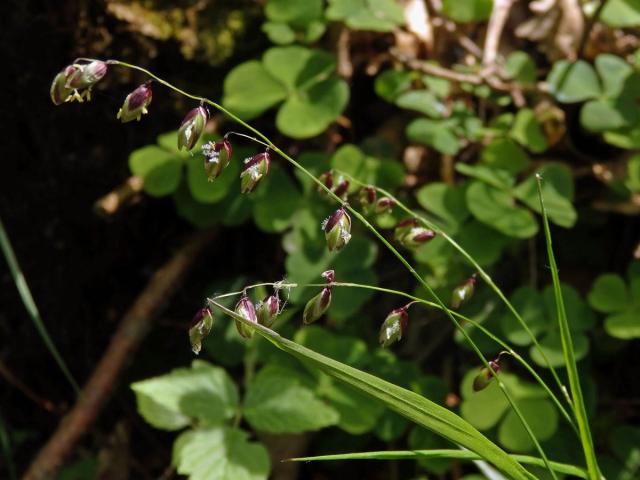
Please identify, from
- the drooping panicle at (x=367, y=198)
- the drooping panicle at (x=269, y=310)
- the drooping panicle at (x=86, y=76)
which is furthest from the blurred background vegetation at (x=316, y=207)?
the drooping panicle at (x=86, y=76)

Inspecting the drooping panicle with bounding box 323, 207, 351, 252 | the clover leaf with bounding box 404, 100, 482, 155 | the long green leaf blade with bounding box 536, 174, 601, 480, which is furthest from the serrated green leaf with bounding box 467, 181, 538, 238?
the drooping panicle with bounding box 323, 207, 351, 252

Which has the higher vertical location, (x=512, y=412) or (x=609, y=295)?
(x=609, y=295)

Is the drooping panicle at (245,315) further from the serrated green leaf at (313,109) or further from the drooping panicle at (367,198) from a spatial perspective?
the serrated green leaf at (313,109)

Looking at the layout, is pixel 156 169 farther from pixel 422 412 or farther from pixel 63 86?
pixel 422 412

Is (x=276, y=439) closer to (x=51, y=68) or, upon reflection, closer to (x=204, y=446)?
(x=204, y=446)

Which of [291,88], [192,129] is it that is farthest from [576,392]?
[291,88]

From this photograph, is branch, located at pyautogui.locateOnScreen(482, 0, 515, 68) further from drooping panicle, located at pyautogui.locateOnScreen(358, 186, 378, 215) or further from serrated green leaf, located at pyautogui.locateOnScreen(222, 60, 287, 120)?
drooping panicle, located at pyautogui.locateOnScreen(358, 186, 378, 215)

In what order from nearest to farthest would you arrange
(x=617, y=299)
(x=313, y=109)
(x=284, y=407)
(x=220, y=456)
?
(x=220, y=456), (x=284, y=407), (x=617, y=299), (x=313, y=109)
